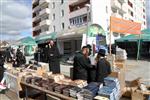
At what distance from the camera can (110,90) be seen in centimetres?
571

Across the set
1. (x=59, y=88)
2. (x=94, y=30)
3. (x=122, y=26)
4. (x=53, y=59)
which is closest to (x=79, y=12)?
(x=94, y=30)

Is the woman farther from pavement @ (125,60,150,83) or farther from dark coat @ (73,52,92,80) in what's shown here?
pavement @ (125,60,150,83)

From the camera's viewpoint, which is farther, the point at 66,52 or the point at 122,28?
the point at 66,52

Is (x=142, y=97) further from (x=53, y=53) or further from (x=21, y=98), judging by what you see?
(x=53, y=53)

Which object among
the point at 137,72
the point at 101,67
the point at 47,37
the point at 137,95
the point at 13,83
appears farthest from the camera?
the point at 47,37

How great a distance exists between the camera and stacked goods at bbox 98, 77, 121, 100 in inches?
219

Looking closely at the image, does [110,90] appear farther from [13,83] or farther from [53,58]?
[53,58]

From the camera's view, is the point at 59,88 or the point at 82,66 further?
the point at 82,66

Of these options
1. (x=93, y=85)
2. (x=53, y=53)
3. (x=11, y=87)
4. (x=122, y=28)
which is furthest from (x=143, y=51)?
(x=93, y=85)

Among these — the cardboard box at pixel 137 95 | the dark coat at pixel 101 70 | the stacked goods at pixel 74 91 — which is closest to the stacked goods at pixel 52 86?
the stacked goods at pixel 74 91

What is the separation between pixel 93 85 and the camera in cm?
629

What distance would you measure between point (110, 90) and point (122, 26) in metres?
13.0

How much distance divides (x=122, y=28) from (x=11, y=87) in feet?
33.7

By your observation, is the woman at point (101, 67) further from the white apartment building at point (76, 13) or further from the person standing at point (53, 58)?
the white apartment building at point (76, 13)
